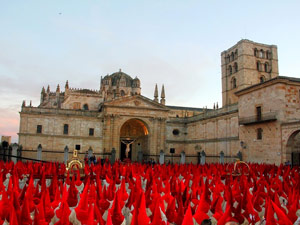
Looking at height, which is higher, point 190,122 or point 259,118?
point 190,122

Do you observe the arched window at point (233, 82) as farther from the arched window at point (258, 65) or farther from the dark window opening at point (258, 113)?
the dark window opening at point (258, 113)

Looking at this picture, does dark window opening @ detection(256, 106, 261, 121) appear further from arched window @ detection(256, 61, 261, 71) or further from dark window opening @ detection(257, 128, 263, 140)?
arched window @ detection(256, 61, 261, 71)

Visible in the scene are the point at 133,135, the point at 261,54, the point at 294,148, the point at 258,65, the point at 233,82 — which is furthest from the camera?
the point at 233,82

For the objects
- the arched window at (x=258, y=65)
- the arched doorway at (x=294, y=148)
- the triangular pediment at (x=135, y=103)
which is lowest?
the arched doorway at (x=294, y=148)

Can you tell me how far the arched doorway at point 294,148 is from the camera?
23.0 meters

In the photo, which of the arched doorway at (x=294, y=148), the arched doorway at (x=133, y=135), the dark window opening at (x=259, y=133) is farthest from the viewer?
the arched doorway at (x=133, y=135)

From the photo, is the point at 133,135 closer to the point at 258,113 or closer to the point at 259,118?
the point at 258,113

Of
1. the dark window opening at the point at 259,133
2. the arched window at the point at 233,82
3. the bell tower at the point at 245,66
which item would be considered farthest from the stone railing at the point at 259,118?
the arched window at the point at 233,82

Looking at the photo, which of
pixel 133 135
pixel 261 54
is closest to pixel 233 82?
pixel 261 54

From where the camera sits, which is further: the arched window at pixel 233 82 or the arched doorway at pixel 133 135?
the arched window at pixel 233 82

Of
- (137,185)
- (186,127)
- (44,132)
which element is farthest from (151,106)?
(137,185)

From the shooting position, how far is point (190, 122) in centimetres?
4459

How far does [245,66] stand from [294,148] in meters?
26.1

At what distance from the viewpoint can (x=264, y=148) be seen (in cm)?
2538
